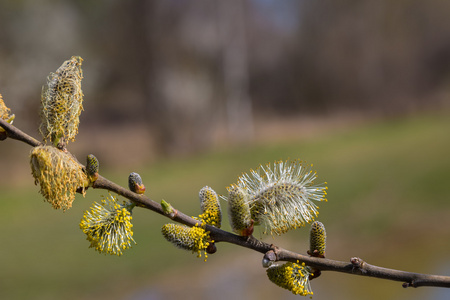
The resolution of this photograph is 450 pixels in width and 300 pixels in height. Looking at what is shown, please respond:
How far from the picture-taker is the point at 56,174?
55cm

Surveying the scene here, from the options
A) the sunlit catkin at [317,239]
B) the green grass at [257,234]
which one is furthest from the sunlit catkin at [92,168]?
the green grass at [257,234]

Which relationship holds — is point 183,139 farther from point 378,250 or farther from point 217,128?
point 378,250

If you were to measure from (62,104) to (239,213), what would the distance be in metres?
0.24

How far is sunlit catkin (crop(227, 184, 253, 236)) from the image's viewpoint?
579mm

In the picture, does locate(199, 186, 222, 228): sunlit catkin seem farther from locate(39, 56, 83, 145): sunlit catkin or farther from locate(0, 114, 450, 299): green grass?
locate(0, 114, 450, 299): green grass

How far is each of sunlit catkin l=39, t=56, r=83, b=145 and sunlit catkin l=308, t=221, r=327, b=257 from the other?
0.30m

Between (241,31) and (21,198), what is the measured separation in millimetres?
4201

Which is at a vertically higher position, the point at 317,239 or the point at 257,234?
the point at 257,234

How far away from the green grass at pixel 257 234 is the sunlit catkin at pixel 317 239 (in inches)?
135

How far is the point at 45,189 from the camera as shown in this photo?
561 millimetres

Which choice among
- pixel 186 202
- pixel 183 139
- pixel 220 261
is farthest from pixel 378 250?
pixel 183 139

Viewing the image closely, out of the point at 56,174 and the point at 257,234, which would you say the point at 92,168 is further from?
the point at 257,234

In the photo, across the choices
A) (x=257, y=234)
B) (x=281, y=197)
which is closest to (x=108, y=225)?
(x=281, y=197)

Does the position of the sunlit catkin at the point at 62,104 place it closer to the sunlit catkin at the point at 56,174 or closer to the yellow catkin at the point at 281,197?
the sunlit catkin at the point at 56,174
